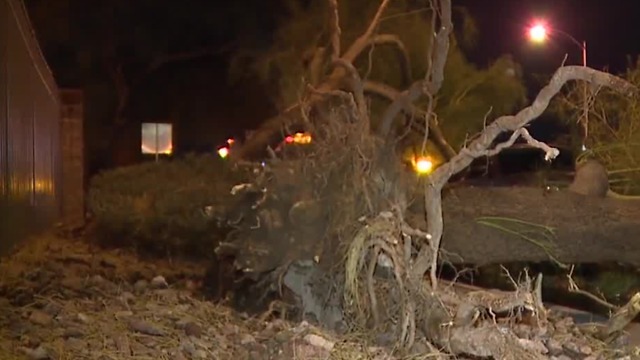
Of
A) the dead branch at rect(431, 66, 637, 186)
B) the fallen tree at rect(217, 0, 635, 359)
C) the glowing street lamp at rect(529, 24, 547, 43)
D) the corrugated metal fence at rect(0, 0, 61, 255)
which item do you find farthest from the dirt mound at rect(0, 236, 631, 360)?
the glowing street lamp at rect(529, 24, 547, 43)

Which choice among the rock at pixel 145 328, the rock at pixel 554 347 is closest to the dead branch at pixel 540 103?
the rock at pixel 554 347

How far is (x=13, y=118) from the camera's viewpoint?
1072cm

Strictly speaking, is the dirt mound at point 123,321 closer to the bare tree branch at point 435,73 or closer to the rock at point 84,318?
the rock at point 84,318

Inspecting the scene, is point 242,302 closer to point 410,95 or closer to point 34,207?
point 410,95

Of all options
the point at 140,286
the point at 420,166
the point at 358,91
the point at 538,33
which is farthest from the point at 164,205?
the point at 538,33

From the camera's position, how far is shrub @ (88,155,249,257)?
1222 centimetres

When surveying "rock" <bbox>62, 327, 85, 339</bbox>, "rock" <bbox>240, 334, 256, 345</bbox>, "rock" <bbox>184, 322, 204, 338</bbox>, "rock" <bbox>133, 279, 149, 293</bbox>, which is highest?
"rock" <bbox>133, 279, 149, 293</bbox>

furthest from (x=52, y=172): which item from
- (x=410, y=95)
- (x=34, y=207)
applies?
(x=410, y=95)

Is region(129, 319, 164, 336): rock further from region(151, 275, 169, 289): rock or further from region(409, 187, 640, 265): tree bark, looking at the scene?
region(409, 187, 640, 265): tree bark

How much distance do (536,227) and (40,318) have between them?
17.7 feet

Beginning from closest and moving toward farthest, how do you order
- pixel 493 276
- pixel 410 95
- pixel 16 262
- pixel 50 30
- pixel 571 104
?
1. pixel 16 262
2. pixel 410 95
3. pixel 493 276
4. pixel 571 104
5. pixel 50 30

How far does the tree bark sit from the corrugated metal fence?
4.40m

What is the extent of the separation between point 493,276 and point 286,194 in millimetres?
4728

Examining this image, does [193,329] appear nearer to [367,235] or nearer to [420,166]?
[367,235]
